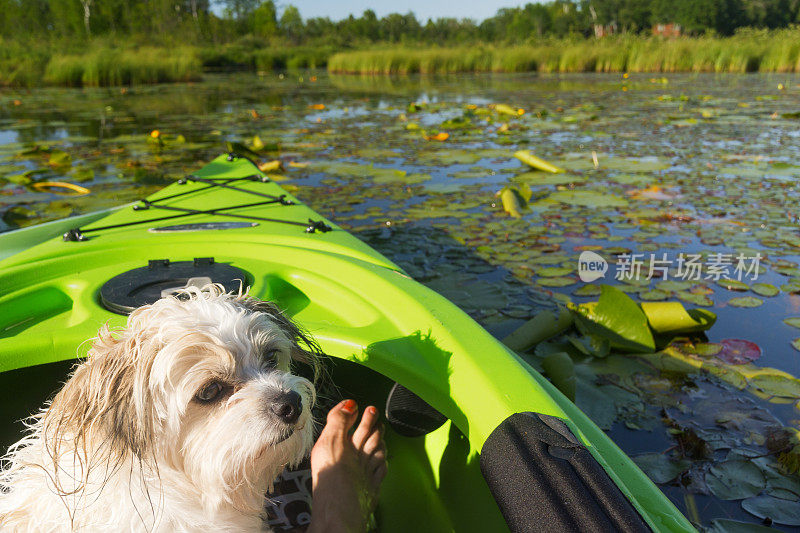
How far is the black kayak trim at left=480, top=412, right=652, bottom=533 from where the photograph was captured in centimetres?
96

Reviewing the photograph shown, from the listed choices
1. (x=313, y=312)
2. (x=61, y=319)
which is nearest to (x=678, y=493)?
(x=313, y=312)

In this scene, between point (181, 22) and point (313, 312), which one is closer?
point (313, 312)

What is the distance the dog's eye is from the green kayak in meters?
0.50

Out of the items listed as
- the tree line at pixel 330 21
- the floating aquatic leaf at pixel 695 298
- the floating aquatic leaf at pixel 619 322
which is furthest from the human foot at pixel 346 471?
the tree line at pixel 330 21

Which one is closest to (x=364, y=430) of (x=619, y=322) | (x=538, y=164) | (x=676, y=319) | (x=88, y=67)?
(x=619, y=322)

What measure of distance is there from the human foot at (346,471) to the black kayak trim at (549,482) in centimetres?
56

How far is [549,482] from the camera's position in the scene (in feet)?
3.40

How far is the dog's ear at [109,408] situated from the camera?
97 cm

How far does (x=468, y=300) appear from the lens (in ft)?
10.3

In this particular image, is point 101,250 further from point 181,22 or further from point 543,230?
point 181,22

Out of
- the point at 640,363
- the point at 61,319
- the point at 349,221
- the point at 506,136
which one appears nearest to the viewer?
the point at 61,319

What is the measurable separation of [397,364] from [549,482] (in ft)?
1.78

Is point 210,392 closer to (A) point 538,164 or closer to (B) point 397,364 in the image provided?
(B) point 397,364

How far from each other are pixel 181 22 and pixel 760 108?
160 feet
